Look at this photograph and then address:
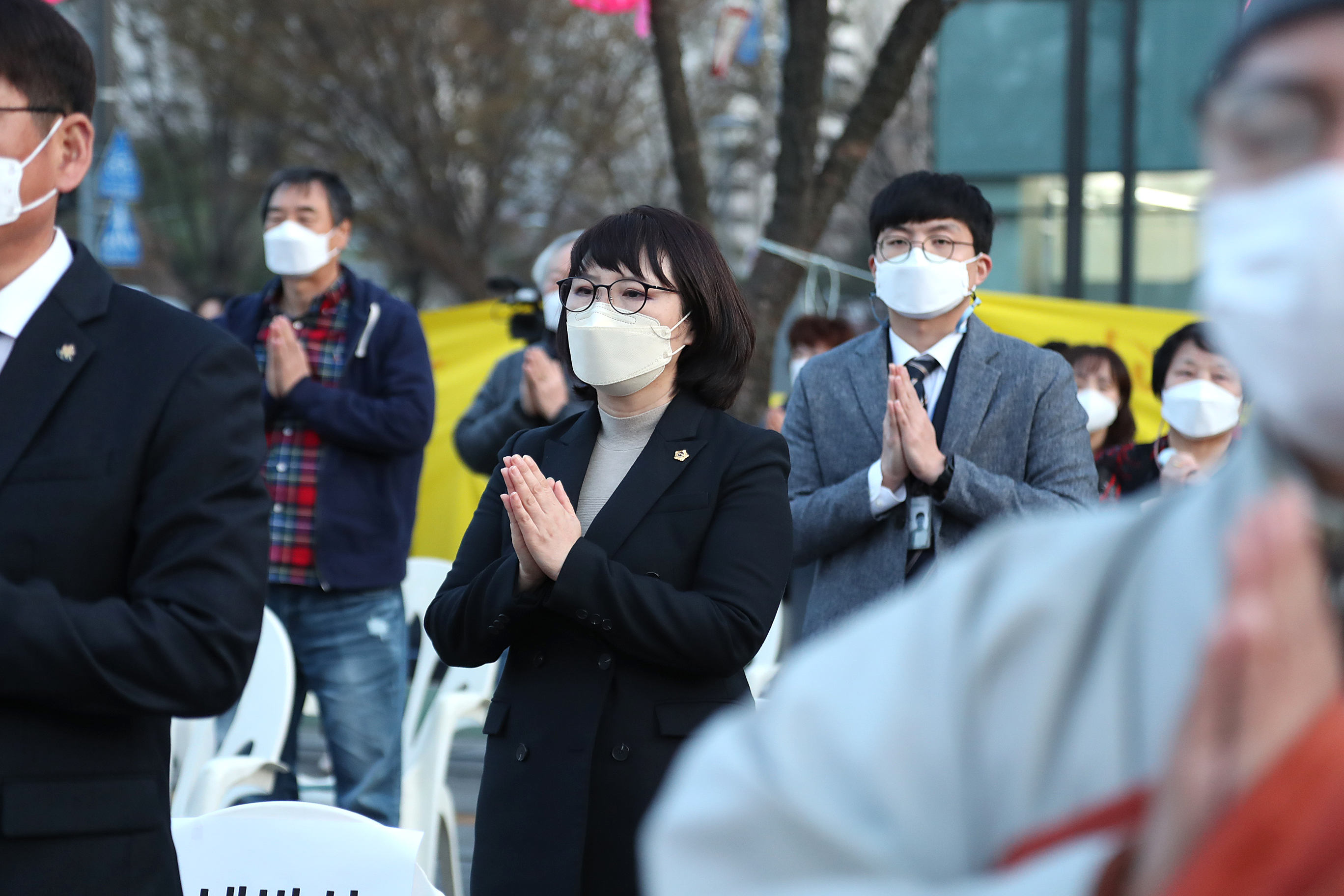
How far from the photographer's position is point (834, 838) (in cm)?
98

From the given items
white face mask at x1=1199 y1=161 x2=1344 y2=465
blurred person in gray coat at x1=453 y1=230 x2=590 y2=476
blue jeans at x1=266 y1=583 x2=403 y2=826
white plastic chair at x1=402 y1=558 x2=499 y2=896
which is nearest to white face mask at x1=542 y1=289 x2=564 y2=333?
blurred person in gray coat at x1=453 y1=230 x2=590 y2=476

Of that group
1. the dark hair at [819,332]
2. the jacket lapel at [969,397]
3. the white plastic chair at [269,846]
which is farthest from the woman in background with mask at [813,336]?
the white plastic chair at [269,846]

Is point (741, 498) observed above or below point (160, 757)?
above

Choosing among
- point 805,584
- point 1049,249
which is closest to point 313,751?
point 805,584

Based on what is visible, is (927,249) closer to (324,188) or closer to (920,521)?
(920,521)

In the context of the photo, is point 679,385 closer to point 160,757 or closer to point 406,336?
point 160,757

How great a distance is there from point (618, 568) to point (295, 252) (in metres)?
2.58

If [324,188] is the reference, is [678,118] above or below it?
above

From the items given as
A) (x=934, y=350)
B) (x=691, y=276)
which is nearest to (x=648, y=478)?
(x=691, y=276)

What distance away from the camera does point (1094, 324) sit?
720 cm

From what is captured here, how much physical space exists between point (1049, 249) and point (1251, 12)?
1284cm

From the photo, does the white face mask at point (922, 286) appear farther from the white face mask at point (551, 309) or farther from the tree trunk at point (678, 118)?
the tree trunk at point (678, 118)

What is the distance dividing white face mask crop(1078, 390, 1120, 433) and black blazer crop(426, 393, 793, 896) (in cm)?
284

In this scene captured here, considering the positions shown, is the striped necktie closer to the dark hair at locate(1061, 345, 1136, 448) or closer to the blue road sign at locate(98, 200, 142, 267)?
the dark hair at locate(1061, 345, 1136, 448)
